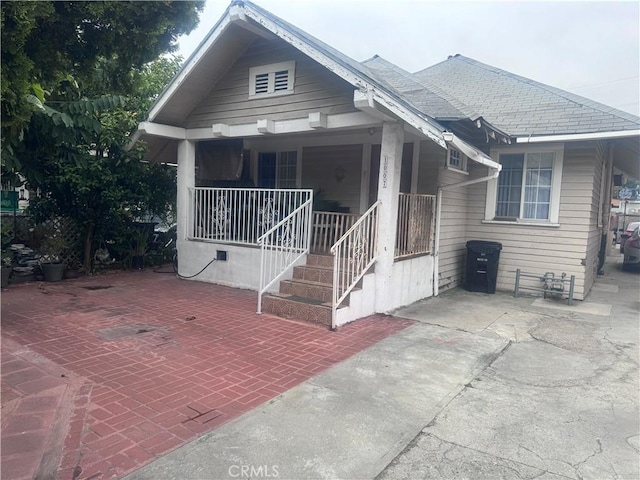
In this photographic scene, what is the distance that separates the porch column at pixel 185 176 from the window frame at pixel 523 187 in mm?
6336

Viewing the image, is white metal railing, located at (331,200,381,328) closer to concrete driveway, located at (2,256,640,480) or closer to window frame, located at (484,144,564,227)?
concrete driveway, located at (2,256,640,480)

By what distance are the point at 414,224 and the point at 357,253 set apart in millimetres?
1716

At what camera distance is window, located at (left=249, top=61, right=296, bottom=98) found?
297 inches

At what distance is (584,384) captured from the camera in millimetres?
4285

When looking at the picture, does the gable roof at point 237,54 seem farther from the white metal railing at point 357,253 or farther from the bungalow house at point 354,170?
the white metal railing at point 357,253

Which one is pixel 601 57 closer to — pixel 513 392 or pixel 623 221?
pixel 623 221

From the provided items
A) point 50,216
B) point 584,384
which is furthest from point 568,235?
point 50,216

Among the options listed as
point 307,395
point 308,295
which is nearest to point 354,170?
point 308,295

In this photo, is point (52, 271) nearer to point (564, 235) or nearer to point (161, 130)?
point (161, 130)

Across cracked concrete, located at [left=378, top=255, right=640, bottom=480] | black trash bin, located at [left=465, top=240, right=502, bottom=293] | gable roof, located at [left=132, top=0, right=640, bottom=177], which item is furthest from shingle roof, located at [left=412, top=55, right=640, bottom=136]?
cracked concrete, located at [left=378, top=255, right=640, bottom=480]

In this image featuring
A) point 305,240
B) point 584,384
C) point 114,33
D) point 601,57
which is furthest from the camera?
point 601,57

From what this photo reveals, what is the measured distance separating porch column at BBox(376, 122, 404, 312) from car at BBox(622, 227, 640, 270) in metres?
11.0

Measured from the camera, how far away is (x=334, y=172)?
31.6 feet

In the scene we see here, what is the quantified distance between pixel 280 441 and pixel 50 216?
7.94m
